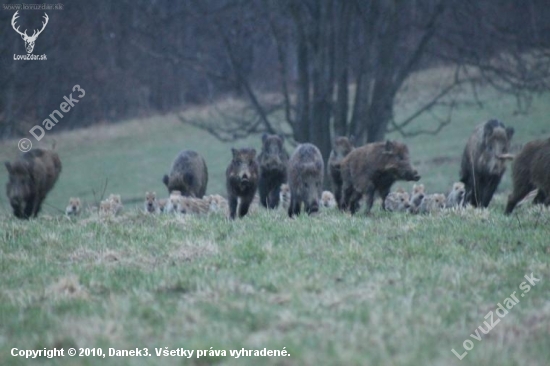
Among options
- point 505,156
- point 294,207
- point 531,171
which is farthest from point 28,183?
point 531,171

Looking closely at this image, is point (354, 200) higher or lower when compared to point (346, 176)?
lower

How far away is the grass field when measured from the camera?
20.7ft

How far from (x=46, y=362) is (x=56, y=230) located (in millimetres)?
5700

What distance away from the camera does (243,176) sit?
13094 mm

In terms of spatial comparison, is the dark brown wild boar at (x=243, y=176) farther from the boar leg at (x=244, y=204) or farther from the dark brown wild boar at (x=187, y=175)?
the dark brown wild boar at (x=187, y=175)

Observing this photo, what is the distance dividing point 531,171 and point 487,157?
140 centimetres

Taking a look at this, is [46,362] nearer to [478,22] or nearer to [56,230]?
[56,230]

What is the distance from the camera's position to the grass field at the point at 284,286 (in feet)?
20.7

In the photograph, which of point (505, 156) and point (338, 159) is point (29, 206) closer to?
point (338, 159)

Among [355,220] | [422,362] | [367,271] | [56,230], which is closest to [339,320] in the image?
[422,362]

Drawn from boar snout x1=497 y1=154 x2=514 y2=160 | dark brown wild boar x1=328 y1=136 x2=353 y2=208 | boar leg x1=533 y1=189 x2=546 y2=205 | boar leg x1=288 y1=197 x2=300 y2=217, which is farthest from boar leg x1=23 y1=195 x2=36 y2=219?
boar leg x1=533 y1=189 x2=546 y2=205

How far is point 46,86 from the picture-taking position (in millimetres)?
44375

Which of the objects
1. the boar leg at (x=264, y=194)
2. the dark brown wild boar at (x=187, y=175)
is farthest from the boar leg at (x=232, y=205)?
the dark brown wild boar at (x=187, y=175)

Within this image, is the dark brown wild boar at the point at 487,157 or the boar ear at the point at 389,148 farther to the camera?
the dark brown wild boar at the point at 487,157
